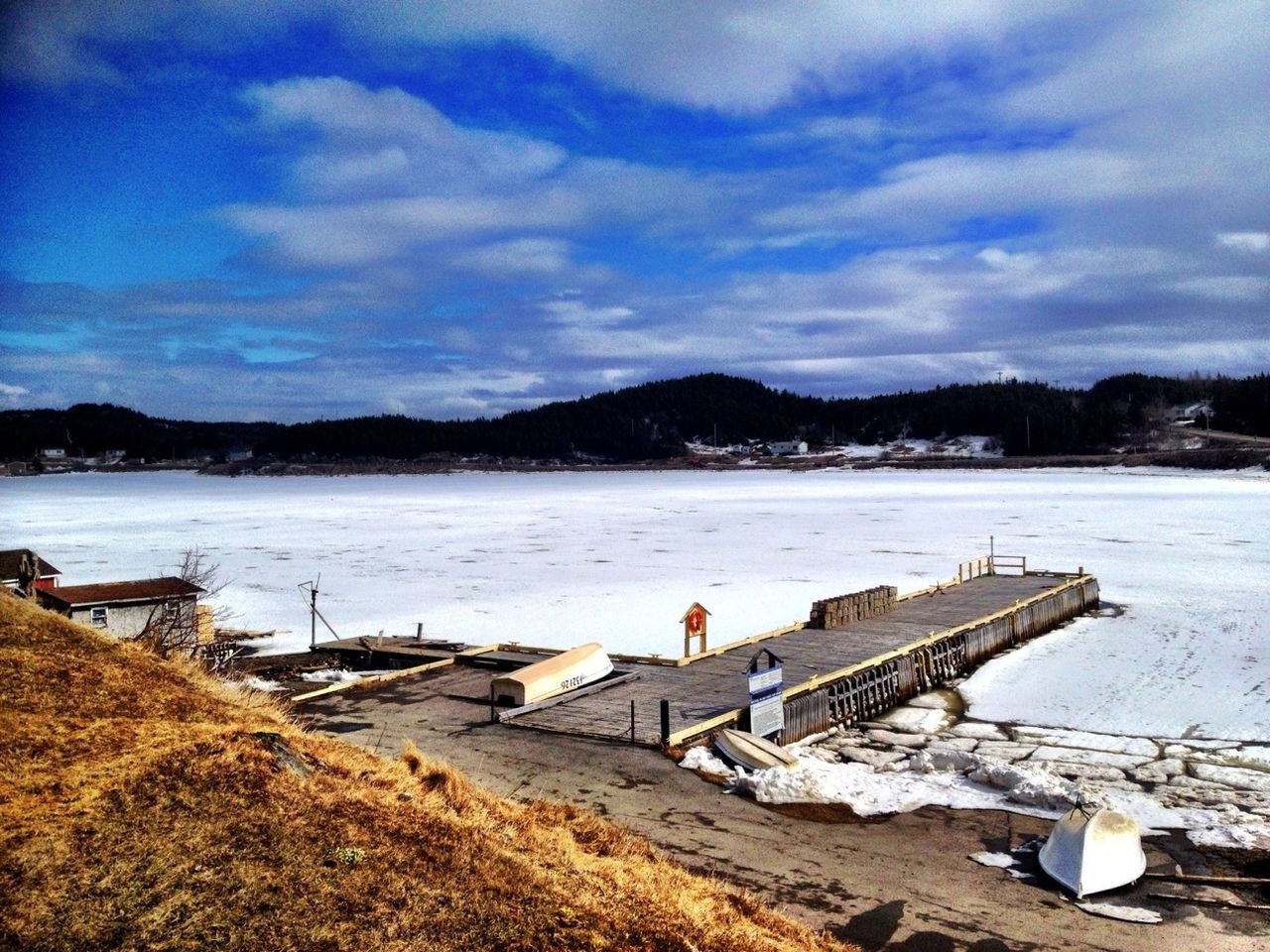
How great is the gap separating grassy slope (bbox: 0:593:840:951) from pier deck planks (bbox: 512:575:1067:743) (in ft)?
16.5

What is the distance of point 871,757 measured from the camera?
1560cm

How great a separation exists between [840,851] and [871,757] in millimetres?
5034

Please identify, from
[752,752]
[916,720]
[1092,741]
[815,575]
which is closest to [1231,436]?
[815,575]

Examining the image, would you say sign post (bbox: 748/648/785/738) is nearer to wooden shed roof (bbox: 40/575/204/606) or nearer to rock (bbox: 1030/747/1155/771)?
rock (bbox: 1030/747/1155/771)

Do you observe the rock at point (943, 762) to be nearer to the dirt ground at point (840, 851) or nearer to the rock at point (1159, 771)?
the dirt ground at point (840, 851)

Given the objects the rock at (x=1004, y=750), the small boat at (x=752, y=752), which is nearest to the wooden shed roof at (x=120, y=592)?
the small boat at (x=752, y=752)

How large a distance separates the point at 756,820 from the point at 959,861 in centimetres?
240

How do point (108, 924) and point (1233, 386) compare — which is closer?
point (108, 924)

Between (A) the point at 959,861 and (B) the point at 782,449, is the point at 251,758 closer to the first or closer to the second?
(A) the point at 959,861

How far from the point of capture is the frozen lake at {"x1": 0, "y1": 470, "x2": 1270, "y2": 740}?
20.6 m

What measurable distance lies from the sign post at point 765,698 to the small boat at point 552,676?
356cm

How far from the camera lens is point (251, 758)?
828cm

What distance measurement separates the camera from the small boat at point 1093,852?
9.92 m

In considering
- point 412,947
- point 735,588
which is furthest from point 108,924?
point 735,588
